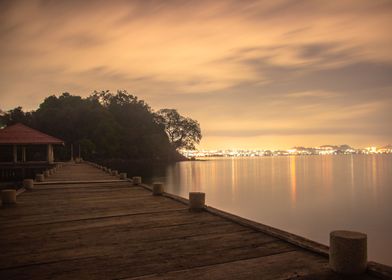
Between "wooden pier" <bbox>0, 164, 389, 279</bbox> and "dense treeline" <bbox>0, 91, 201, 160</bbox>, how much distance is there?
209 feet

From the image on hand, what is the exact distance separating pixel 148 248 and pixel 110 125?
7496 cm

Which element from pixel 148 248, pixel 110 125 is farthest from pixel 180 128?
pixel 148 248

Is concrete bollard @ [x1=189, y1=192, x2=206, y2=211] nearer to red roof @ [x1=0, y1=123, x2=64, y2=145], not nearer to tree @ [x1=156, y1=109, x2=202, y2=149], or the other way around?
red roof @ [x1=0, y1=123, x2=64, y2=145]

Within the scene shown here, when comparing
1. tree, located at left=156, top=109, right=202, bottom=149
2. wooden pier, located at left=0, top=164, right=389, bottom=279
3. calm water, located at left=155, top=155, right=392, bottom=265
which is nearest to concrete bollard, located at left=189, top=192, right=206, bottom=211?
wooden pier, located at left=0, top=164, right=389, bottom=279

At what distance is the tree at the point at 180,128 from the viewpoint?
394 feet

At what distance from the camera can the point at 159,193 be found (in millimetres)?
10523

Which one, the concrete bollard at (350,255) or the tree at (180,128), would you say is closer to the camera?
the concrete bollard at (350,255)

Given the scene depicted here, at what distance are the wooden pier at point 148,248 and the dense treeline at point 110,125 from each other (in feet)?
209

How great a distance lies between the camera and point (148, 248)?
177 inches

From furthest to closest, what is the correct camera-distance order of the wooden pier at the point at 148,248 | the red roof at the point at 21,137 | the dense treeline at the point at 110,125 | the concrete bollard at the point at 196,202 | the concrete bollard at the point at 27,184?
1. the dense treeline at the point at 110,125
2. the red roof at the point at 21,137
3. the concrete bollard at the point at 27,184
4. the concrete bollard at the point at 196,202
5. the wooden pier at the point at 148,248

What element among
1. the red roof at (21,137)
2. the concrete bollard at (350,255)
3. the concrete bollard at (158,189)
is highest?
the red roof at (21,137)

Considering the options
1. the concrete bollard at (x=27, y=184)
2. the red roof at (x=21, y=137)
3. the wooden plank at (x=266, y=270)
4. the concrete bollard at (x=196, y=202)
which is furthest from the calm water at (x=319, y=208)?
the red roof at (x=21, y=137)

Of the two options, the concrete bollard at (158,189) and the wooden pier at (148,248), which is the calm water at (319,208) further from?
the wooden pier at (148,248)

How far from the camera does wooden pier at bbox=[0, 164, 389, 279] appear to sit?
355 centimetres
